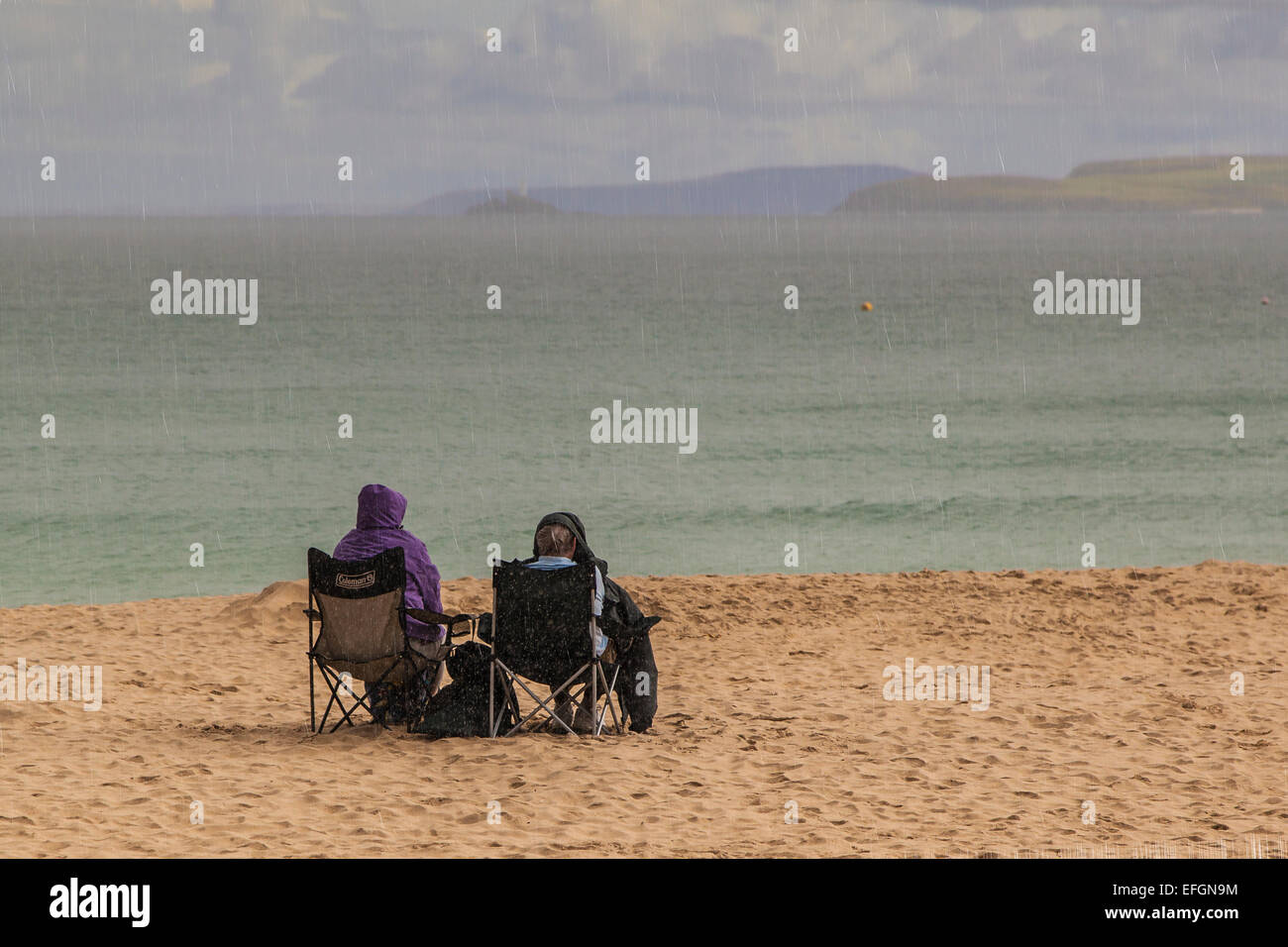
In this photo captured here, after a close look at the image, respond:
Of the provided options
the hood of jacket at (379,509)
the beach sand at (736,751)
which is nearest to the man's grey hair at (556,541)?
the hood of jacket at (379,509)

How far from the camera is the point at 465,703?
734cm

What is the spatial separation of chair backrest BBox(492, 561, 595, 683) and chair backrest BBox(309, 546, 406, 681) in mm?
466

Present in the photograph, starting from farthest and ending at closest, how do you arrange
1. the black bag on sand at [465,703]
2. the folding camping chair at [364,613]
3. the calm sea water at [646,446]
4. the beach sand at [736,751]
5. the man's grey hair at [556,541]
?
the calm sea water at [646,446] < the man's grey hair at [556,541] < the black bag on sand at [465,703] < the folding camping chair at [364,613] < the beach sand at [736,751]

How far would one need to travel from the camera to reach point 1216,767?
6996 millimetres

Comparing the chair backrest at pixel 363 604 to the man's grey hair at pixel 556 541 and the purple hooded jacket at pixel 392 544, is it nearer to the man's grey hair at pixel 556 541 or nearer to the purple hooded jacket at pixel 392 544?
the purple hooded jacket at pixel 392 544

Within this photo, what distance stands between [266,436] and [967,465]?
15169 millimetres

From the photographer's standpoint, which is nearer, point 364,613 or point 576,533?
point 364,613

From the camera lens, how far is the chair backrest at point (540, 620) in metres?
7.07

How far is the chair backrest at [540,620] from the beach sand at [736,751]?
1.26 ft

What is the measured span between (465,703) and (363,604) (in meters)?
0.72

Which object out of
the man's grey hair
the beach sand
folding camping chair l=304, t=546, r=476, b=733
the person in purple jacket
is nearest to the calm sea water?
the beach sand

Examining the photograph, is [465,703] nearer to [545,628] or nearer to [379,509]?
[545,628]

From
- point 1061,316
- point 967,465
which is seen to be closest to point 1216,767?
point 967,465

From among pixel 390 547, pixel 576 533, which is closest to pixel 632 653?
pixel 576 533
